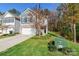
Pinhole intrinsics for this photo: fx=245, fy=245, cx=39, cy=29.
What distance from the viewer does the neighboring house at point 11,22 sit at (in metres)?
2.52

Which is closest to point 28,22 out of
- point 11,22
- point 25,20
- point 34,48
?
point 25,20

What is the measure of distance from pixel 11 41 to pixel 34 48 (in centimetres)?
25

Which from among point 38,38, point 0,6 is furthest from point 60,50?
point 0,6

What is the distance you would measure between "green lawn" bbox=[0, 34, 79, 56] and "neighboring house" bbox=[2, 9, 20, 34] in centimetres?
18

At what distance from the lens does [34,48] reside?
249 centimetres

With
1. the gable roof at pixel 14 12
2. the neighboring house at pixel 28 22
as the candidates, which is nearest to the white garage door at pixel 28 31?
the neighboring house at pixel 28 22

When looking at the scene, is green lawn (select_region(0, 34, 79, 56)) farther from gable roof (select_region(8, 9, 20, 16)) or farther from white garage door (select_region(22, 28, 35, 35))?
gable roof (select_region(8, 9, 20, 16))

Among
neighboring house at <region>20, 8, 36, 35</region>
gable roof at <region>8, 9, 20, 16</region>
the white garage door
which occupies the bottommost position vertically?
the white garage door

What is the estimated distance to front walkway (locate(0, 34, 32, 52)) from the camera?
2.50 metres

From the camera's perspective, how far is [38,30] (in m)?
2.54

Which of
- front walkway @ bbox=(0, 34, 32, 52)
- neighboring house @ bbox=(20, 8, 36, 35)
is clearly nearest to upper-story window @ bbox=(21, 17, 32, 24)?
neighboring house @ bbox=(20, 8, 36, 35)

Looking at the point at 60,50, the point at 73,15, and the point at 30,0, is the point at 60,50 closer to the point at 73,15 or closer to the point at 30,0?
the point at 73,15

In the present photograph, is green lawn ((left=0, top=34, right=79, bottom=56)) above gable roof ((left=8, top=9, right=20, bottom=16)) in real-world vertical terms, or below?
below

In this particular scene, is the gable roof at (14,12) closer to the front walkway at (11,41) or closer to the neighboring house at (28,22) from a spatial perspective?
the neighboring house at (28,22)
